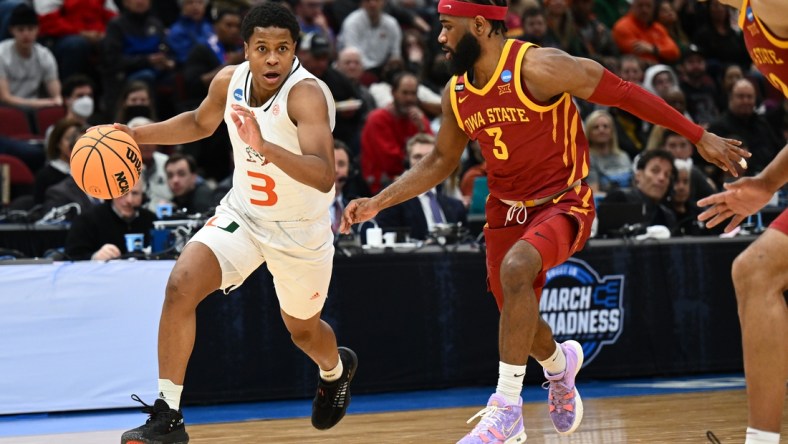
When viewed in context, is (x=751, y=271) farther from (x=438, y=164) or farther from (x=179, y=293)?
(x=179, y=293)

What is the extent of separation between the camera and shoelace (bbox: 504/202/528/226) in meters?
5.88

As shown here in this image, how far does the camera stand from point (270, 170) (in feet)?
19.0

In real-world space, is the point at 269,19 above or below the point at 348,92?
above

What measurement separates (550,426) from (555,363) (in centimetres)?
66

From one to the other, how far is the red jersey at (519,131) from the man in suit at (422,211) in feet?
10.8

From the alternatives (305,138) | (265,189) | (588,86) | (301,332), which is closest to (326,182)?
(305,138)

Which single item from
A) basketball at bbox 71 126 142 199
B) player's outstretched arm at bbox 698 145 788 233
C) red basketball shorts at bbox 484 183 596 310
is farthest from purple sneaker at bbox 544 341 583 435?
basketball at bbox 71 126 142 199

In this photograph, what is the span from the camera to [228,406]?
26.7ft

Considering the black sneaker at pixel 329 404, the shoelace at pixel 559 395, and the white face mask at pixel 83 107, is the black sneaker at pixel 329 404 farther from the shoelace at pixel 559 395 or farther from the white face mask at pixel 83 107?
the white face mask at pixel 83 107

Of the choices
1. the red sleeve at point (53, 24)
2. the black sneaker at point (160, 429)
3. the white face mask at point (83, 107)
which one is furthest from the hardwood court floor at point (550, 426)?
the red sleeve at point (53, 24)

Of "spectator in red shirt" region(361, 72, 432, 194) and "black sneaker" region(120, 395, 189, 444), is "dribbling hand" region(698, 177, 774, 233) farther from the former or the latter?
"spectator in red shirt" region(361, 72, 432, 194)

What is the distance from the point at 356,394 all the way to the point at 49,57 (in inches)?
219

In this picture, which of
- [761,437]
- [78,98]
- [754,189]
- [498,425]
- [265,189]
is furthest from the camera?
[78,98]

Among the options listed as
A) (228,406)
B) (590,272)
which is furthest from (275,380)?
(590,272)
